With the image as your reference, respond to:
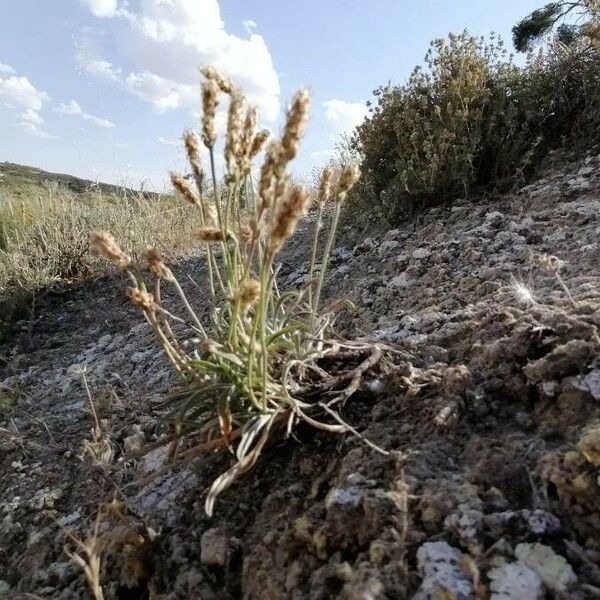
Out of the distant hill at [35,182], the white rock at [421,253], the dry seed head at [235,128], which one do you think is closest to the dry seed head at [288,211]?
the dry seed head at [235,128]

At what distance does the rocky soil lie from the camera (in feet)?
3.23

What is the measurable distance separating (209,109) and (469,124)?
2755 mm

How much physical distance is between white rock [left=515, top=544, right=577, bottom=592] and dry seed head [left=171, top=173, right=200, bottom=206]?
1064mm

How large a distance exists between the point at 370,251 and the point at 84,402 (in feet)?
5.85

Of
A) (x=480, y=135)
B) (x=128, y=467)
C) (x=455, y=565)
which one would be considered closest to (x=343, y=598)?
(x=455, y=565)

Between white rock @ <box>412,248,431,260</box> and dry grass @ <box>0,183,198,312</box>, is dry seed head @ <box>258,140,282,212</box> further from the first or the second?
dry grass @ <box>0,183,198,312</box>

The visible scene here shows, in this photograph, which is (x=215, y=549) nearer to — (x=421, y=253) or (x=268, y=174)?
(x=268, y=174)

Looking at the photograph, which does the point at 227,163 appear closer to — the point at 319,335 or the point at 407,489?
the point at 319,335

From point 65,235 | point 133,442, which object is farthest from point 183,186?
point 65,235

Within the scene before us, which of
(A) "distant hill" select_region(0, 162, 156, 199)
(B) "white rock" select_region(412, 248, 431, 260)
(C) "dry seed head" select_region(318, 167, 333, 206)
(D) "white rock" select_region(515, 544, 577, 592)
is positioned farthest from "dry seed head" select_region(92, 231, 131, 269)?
(A) "distant hill" select_region(0, 162, 156, 199)

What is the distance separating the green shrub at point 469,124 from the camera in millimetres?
3494

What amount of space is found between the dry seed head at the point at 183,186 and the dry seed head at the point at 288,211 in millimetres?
511

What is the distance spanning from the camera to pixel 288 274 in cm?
357

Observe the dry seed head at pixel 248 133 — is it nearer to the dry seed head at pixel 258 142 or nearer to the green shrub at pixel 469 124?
the dry seed head at pixel 258 142
